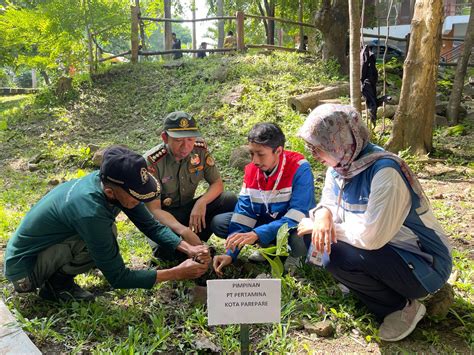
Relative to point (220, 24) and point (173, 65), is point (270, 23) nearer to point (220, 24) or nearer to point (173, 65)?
point (220, 24)

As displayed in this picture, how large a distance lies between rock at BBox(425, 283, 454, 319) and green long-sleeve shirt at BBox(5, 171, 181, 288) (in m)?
1.57

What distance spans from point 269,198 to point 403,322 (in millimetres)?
1180

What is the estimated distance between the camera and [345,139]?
2.17 metres

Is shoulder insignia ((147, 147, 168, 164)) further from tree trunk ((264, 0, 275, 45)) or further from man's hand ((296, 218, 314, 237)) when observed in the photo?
tree trunk ((264, 0, 275, 45))

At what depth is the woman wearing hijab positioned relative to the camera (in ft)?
6.86

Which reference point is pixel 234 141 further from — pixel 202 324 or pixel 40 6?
pixel 40 6

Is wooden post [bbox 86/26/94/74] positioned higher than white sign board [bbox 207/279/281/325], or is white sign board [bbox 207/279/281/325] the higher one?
wooden post [bbox 86/26/94/74]

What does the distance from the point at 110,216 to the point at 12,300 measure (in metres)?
1.00

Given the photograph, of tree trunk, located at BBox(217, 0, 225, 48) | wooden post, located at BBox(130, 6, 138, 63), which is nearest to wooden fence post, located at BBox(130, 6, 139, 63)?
wooden post, located at BBox(130, 6, 138, 63)

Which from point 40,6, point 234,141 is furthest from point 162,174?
point 40,6

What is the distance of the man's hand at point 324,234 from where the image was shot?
2.28 metres

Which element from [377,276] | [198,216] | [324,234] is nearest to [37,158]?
[198,216]

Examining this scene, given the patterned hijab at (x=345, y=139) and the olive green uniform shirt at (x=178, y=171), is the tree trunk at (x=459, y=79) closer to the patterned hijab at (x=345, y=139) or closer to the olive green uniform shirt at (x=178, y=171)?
the olive green uniform shirt at (x=178, y=171)

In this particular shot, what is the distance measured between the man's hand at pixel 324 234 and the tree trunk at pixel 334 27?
27.9 ft
